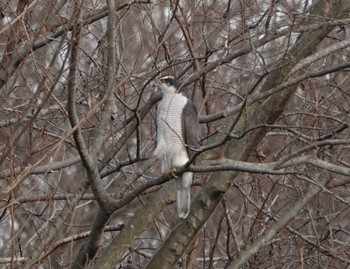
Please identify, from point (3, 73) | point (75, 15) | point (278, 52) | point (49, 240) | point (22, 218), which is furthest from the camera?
point (22, 218)

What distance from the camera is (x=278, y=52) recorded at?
6.66m

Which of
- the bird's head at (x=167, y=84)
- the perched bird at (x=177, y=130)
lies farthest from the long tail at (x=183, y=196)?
the bird's head at (x=167, y=84)

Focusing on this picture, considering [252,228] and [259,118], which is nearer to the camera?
[259,118]

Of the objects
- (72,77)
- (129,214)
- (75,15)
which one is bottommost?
(129,214)

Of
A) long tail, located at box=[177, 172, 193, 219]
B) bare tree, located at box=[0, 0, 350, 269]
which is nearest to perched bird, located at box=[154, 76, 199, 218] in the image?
long tail, located at box=[177, 172, 193, 219]

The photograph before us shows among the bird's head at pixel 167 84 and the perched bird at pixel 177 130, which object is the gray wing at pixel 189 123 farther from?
the bird's head at pixel 167 84

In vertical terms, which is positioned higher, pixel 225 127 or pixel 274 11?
pixel 274 11

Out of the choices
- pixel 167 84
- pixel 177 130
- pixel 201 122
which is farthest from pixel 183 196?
pixel 167 84

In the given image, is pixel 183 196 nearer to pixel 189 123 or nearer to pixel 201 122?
pixel 189 123

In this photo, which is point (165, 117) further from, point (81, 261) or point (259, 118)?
point (81, 261)

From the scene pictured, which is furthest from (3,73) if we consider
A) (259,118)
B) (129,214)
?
(129,214)

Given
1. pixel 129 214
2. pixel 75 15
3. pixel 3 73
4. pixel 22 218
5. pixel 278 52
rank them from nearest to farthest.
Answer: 1. pixel 75 15
2. pixel 3 73
3. pixel 278 52
4. pixel 22 218
5. pixel 129 214

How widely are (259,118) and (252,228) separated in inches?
45.3

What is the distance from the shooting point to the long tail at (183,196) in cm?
621
